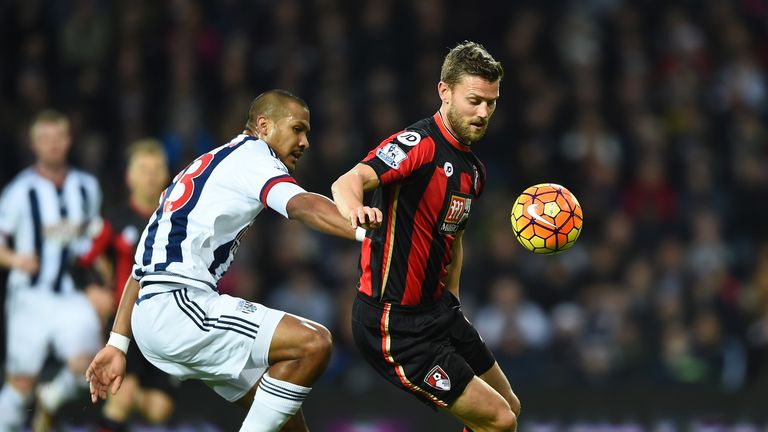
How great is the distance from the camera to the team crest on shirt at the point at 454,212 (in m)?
5.03

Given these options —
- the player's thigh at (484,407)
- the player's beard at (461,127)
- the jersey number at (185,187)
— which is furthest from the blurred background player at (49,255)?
the player's thigh at (484,407)

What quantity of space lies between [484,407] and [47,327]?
13.8 feet

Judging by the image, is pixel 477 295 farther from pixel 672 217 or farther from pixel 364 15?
pixel 364 15

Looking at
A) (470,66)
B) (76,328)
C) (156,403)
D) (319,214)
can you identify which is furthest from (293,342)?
(76,328)

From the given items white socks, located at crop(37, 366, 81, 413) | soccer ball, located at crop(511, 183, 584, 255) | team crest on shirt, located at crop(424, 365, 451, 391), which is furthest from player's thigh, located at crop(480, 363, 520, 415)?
white socks, located at crop(37, 366, 81, 413)

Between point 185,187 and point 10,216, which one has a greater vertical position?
point 185,187

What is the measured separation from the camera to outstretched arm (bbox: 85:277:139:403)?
4.95 meters

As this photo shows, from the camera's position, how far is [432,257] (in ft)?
16.7

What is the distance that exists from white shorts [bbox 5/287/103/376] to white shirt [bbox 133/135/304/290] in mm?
3237

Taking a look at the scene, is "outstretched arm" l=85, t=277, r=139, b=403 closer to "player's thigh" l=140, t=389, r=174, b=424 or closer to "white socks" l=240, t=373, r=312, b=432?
"white socks" l=240, t=373, r=312, b=432

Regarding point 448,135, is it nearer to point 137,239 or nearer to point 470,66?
point 470,66

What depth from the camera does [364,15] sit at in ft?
39.2

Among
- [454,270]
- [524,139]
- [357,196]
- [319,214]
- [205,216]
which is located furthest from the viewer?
[524,139]

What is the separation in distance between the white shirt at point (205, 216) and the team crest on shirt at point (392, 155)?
0.42m
